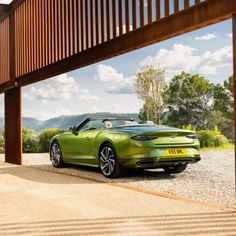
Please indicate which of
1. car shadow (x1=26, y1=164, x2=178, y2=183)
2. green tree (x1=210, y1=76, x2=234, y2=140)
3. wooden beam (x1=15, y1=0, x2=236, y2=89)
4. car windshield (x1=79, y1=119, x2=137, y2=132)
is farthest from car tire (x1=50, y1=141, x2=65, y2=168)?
green tree (x1=210, y1=76, x2=234, y2=140)

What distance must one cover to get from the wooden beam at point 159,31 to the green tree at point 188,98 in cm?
2688

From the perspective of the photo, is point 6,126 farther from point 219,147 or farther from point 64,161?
point 219,147

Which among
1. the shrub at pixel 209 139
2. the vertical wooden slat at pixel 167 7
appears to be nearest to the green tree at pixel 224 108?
the shrub at pixel 209 139

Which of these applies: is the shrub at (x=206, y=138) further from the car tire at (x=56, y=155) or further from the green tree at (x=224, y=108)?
the green tree at (x=224, y=108)

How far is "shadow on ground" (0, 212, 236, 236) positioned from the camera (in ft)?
15.5

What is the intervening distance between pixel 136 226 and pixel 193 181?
13.7 ft

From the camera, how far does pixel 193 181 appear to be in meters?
8.95

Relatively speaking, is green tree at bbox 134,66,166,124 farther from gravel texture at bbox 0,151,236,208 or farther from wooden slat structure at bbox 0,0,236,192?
gravel texture at bbox 0,151,236,208

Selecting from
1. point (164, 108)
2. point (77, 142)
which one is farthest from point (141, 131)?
point (164, 108)

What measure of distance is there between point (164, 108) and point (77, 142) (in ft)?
78.1

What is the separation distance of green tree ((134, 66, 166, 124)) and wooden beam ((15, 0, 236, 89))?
810 inches

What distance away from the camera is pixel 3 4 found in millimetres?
14312

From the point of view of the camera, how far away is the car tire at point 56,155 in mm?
11742

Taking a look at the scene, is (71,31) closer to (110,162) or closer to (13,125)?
(110,162)
